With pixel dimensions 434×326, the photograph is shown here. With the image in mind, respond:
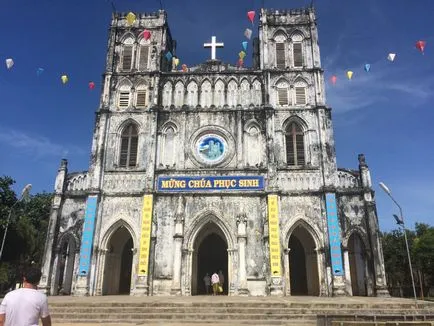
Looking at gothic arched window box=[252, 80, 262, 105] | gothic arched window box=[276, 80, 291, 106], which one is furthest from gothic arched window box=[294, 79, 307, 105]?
gothic arched window box=[252, 80, 262, 105]

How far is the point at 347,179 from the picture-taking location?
69.2ft

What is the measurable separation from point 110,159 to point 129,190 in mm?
2233

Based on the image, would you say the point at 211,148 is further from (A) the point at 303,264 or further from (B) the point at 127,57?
(A) the point at 303,264

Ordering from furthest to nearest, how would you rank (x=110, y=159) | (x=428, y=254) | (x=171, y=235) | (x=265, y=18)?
(x=428, y=254), (x=265, y=18), (x=110, y=159), (x=171, y=235)

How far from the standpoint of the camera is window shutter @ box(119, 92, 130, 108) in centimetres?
2298

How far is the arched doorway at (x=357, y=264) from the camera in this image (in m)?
20.2

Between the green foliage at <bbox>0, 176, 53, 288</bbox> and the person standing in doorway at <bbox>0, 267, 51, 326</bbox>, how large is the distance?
1582 centimetres

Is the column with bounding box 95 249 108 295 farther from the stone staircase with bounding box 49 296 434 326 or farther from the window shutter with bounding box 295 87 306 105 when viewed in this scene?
the window shutter with bounding box 295 87 306 105

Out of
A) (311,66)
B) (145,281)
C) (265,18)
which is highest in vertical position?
(265,18)

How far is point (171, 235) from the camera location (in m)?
19.9

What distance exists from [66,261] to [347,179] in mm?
16437

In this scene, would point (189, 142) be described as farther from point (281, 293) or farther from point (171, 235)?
point (281, 293)

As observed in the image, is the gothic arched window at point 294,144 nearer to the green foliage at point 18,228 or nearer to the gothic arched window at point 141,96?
the gothic arched window at point 141,96

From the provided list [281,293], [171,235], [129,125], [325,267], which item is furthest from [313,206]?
[129,125]
